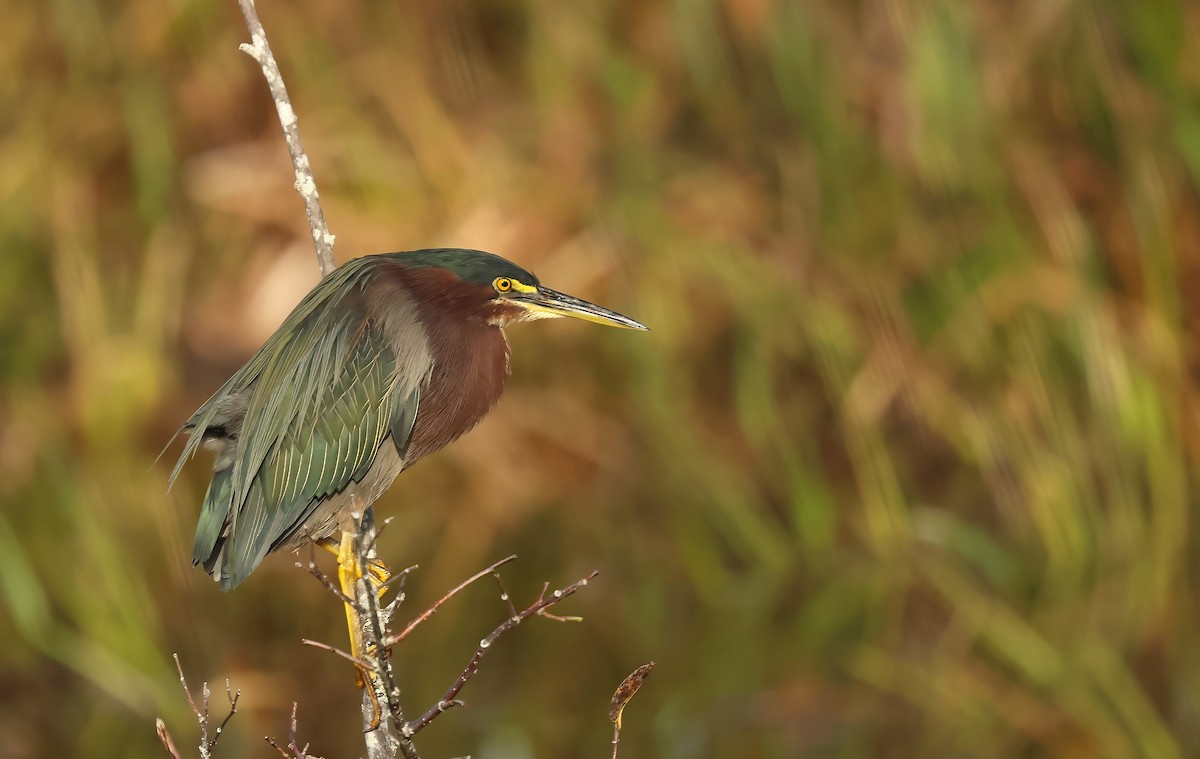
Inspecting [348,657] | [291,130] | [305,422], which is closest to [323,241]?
[291,130]

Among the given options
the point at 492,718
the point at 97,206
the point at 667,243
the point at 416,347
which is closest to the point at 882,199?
the point at 667,243

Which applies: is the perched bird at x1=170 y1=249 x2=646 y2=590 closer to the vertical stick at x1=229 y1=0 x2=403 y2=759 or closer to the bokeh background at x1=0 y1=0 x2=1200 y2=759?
the vertical stick at x1=229 y1=0 x2=403 y2=759

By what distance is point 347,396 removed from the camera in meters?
2.89

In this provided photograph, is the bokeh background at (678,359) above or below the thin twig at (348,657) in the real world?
above

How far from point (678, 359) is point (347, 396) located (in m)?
4.10

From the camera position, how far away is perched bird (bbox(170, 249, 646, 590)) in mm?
2832

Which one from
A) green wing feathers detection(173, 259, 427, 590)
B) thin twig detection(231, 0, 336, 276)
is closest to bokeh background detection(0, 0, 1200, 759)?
green wing feathers detection(173, 259, 427, 590)

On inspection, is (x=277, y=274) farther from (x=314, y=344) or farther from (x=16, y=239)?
(x=314, y=344)

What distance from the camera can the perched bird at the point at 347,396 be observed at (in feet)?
9.29

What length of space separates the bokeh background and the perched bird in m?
1.77

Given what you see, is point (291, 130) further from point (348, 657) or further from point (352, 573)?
point (348, 657)

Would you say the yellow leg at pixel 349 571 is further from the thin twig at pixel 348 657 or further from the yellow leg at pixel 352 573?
the thin twig at pixel 348 657

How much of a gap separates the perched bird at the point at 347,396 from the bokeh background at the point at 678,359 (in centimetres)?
177

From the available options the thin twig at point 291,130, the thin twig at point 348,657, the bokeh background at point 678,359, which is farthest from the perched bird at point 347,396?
the bokeh background at point 678,359
